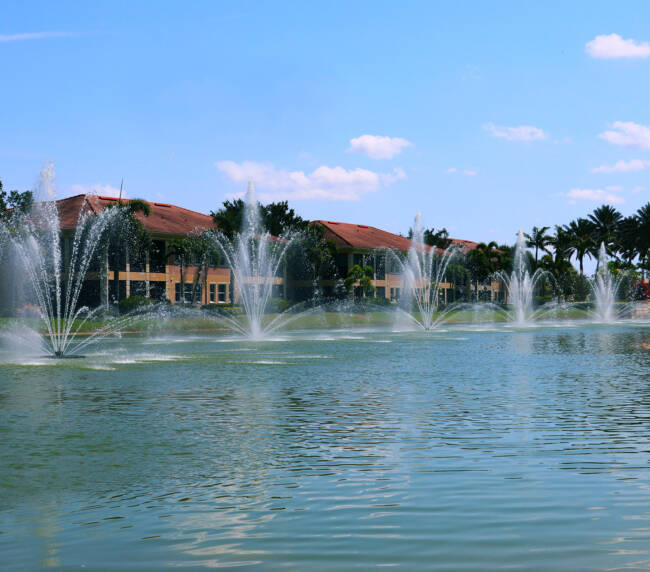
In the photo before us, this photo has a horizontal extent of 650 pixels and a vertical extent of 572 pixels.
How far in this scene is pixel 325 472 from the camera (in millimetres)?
10023

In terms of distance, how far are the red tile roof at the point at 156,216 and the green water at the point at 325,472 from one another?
53917mm

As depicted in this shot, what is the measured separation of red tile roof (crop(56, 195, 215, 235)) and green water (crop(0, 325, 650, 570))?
177 feet

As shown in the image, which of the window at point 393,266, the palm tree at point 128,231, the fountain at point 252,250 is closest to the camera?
the palm tree at point 128,231

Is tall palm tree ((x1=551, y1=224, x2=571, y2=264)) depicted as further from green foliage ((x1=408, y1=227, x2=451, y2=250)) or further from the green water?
the green water

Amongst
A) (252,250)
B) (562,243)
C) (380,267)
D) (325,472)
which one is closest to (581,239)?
(562,243)

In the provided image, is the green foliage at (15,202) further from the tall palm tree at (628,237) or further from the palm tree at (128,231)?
the tall palm tree at (628,237)

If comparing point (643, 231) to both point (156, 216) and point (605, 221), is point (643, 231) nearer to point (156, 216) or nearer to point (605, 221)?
point (605, 221)

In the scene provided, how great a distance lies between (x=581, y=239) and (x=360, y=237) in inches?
1685

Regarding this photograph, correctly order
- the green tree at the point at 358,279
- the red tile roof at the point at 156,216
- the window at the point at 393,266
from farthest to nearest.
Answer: the window at the point at 393,266
the green tree at the point at 358,279
the red tile roof at the point at 156,216

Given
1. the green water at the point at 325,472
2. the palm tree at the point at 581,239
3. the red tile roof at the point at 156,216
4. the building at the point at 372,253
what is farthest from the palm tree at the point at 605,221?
the green water at the point at 325,472

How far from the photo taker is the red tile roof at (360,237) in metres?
101

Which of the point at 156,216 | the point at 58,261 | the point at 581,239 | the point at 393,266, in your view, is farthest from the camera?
the point at 581,239

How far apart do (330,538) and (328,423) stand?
21.9 feet

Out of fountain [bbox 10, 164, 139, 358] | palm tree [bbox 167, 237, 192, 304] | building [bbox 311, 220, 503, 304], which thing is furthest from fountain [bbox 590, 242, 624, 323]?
fountain [bbox 10, 164, 139, 358]
